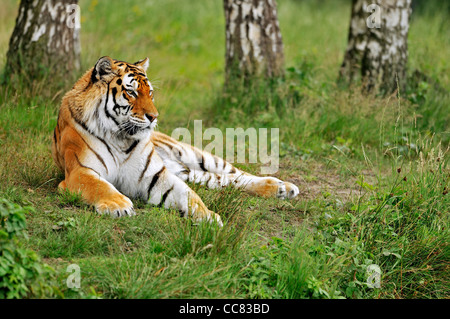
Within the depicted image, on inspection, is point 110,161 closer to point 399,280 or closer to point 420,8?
point 399,280

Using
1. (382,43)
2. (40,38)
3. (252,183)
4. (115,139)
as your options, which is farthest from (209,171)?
(382,43)

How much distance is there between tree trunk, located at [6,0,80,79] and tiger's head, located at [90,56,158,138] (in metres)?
2.22

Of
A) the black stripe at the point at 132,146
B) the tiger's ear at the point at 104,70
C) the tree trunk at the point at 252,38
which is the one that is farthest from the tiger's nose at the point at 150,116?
the tree trunk at the point at 252,38

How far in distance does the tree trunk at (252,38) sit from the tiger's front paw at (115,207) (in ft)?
11.0

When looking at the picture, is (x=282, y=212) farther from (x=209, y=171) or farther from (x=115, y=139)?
(x=115, y=139)

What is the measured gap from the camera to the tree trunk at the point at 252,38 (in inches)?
281

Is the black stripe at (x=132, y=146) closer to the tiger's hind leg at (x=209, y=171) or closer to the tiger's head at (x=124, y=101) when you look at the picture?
the tiger's head at (x=124, y=101)

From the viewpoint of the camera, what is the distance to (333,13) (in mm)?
14133

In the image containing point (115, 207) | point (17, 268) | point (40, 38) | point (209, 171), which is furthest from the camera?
point (40, 38)

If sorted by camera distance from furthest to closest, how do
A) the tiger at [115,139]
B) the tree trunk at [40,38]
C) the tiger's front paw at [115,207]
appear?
1. the tree trunk at [40,38]
2. the tiger at [115,139]
3. the tiger's front paw at [115,207]

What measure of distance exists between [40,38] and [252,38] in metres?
2.57

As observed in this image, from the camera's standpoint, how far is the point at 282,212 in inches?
183

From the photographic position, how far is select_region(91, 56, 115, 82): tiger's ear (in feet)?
14.8
